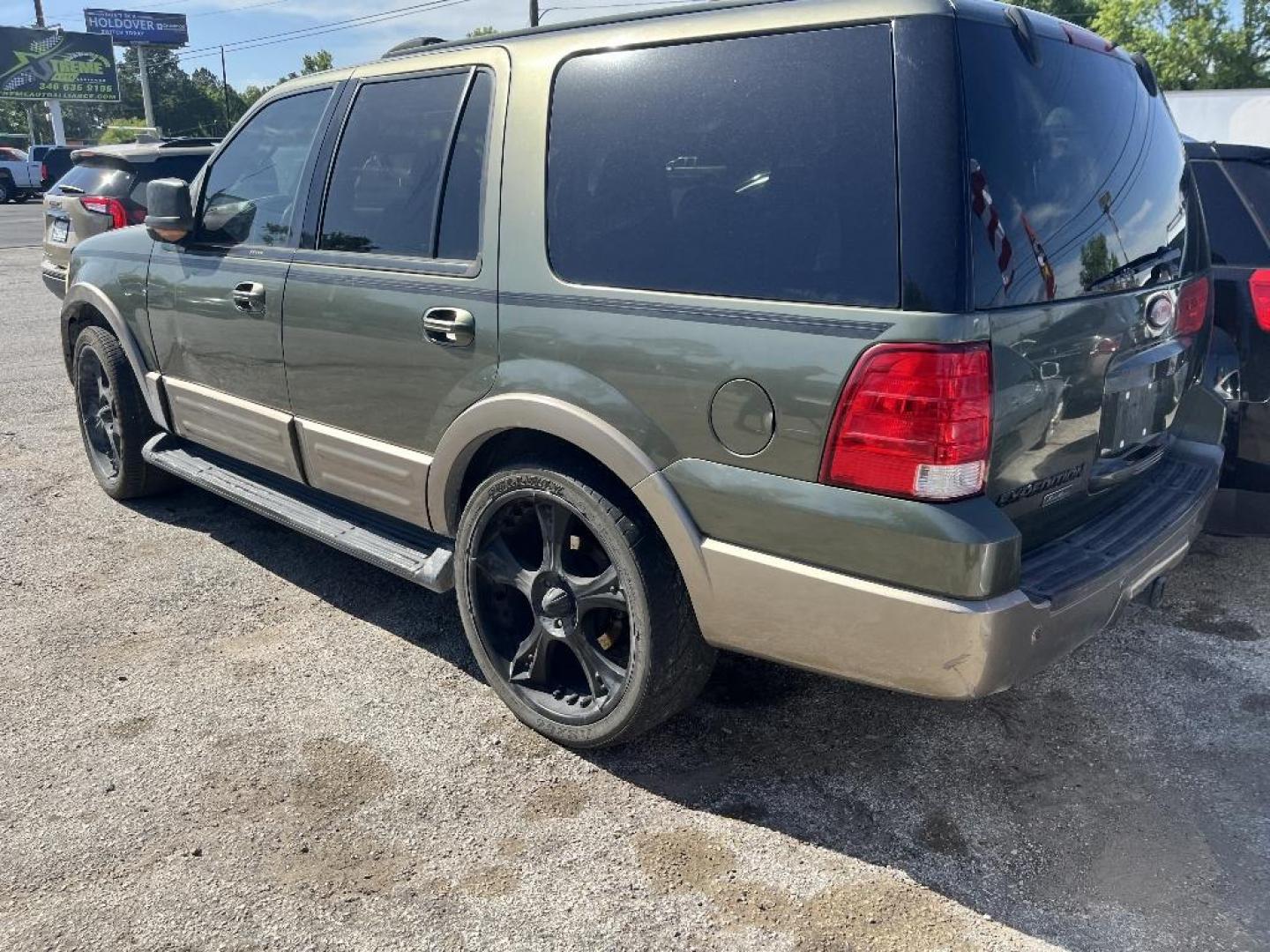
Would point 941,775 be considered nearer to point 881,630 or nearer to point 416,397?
point 881,630

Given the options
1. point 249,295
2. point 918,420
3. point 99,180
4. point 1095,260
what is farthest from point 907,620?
point 99,180

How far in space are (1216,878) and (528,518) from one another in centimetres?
205

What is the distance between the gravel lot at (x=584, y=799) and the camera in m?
2.41

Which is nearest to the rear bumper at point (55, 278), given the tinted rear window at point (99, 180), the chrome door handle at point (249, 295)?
the tinted rear window at point (99, 180)

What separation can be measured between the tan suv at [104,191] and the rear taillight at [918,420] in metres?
8.15

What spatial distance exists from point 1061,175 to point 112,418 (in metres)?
4.53

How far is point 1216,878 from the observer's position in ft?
8.28

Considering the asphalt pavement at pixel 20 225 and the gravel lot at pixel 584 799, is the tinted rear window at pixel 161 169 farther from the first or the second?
the asphalt pavement at pixel 20 225

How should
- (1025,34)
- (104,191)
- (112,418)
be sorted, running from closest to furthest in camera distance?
(1025,34) → (112,418) → (104,191)

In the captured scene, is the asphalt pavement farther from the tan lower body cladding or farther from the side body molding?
the tan lower body cladding

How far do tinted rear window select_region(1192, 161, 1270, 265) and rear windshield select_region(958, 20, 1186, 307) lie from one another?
1.18 meters

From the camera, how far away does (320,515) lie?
3.86m

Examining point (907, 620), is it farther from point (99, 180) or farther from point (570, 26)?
point (99, 180)

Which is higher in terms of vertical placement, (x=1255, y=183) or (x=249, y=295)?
(x=1255, y=183)
